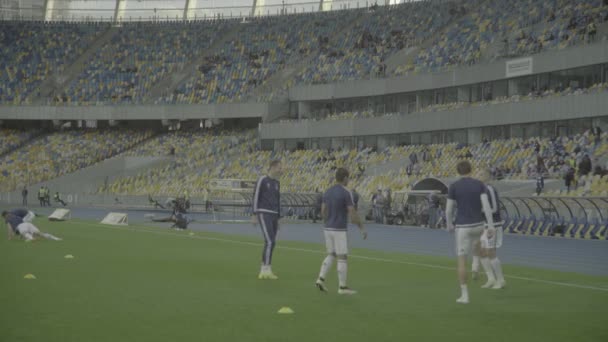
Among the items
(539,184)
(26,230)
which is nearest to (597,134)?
(539,184)

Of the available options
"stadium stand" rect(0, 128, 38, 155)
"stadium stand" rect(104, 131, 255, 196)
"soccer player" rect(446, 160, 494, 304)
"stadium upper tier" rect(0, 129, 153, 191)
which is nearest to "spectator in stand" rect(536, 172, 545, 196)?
"soccer player" rect(446, 160, 494, 304)

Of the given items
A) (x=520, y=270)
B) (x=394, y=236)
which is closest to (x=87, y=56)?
(x=394, y=236)

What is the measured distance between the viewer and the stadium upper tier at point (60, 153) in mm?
71688

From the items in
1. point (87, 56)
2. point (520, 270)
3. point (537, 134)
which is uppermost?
point (87, 56)

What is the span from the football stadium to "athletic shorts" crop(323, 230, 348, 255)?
0.04 meters

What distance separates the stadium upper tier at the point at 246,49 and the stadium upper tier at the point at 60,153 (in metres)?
3.48

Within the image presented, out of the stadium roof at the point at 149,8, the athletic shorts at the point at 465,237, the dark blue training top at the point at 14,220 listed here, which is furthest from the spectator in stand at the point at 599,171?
the stadium roof at the point at 149,8

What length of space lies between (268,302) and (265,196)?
140 inches

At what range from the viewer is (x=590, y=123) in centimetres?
4622

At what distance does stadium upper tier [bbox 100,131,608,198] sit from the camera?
40969mm

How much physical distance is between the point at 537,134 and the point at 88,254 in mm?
35823

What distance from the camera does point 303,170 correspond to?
201 ft

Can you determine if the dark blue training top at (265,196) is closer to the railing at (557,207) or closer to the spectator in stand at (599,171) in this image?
the railing at (557,207)

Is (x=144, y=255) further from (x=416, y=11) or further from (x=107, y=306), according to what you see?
(x=416, y=11)
